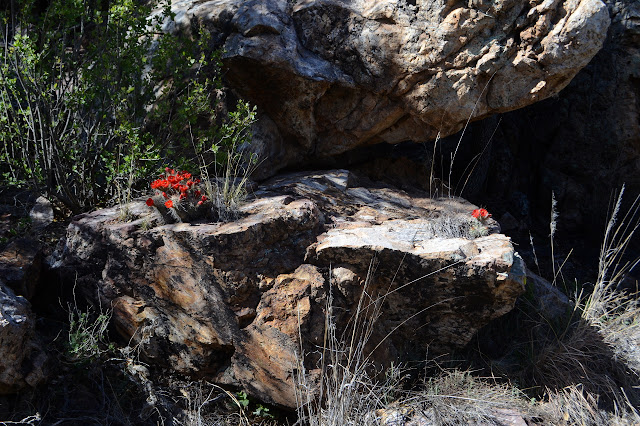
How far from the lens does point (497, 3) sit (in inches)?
183

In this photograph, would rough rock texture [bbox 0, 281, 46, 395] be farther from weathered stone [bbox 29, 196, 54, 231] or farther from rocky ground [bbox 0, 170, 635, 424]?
weathered stone [bbox 29, 196, 54, 231]

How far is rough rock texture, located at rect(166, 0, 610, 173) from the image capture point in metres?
4.66

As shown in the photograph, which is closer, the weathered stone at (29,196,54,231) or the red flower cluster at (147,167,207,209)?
the red flower cluster at (147,167,207,209)

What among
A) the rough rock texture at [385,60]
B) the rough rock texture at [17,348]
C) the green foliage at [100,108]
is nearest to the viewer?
the rough rock texture at [17,348]

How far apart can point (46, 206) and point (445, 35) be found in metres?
3.53

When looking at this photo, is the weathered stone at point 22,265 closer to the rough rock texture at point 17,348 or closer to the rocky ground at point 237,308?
the rocky ground at point 237,308

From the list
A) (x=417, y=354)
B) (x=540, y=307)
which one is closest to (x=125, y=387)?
(x=417, y=354)

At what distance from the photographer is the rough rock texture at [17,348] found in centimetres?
319

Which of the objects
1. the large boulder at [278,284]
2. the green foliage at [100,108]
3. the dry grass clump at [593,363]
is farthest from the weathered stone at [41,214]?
the dry grass clump at [593,363]

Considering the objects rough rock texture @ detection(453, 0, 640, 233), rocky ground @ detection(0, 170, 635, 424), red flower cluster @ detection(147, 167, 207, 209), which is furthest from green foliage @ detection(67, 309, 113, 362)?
rough rock texture @ detection(453, 0, 640, 233)

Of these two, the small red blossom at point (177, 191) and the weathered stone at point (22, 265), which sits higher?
the small red blossom at point (177, 191)

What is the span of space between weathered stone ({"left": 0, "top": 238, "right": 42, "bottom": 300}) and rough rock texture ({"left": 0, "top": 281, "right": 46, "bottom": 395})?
308mm

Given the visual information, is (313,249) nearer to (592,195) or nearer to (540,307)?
(540,307)

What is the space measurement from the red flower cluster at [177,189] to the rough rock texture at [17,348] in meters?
0.99
